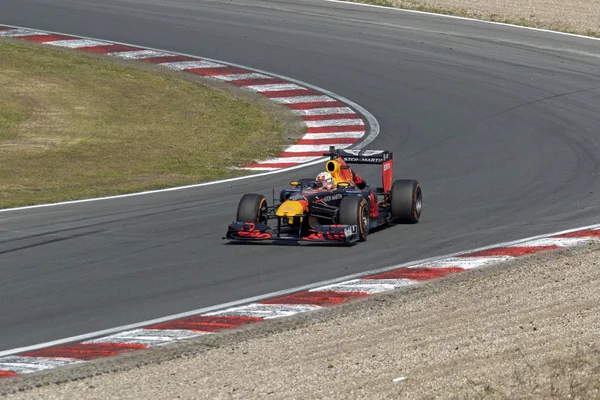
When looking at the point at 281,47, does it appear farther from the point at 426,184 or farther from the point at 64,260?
the point at 64,260

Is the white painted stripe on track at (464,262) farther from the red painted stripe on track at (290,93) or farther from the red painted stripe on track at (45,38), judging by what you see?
the red painted stripe on track at (45,38)

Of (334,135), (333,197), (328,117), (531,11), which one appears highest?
(531,11)

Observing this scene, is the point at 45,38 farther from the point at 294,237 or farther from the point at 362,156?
the point at 294,237

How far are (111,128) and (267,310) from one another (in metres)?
12.3

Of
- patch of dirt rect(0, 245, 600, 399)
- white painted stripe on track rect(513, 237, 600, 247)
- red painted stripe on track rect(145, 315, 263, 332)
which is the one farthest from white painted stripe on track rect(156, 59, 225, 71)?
red painted stripe on track rect(145, 315, 263, 332)

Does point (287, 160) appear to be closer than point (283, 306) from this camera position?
No

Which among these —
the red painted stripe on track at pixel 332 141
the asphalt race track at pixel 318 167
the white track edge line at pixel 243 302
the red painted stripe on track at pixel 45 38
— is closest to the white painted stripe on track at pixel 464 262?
the white track edge line at pixel 243 302

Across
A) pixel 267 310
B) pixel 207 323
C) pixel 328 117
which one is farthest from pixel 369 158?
pixel 328 117

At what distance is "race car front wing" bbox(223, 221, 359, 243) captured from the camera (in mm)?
13195

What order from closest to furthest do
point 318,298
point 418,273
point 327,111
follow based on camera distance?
point 318,298, point 418,273, point 327,111

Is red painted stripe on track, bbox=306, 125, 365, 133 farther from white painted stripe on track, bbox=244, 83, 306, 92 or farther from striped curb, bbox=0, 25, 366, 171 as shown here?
white painted stripe on track, bbox=244, 83, 306, 92

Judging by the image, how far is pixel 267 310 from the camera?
1063cm

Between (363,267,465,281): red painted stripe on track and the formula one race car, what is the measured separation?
1190 mm

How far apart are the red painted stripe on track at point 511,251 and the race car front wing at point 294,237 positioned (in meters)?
1.39
